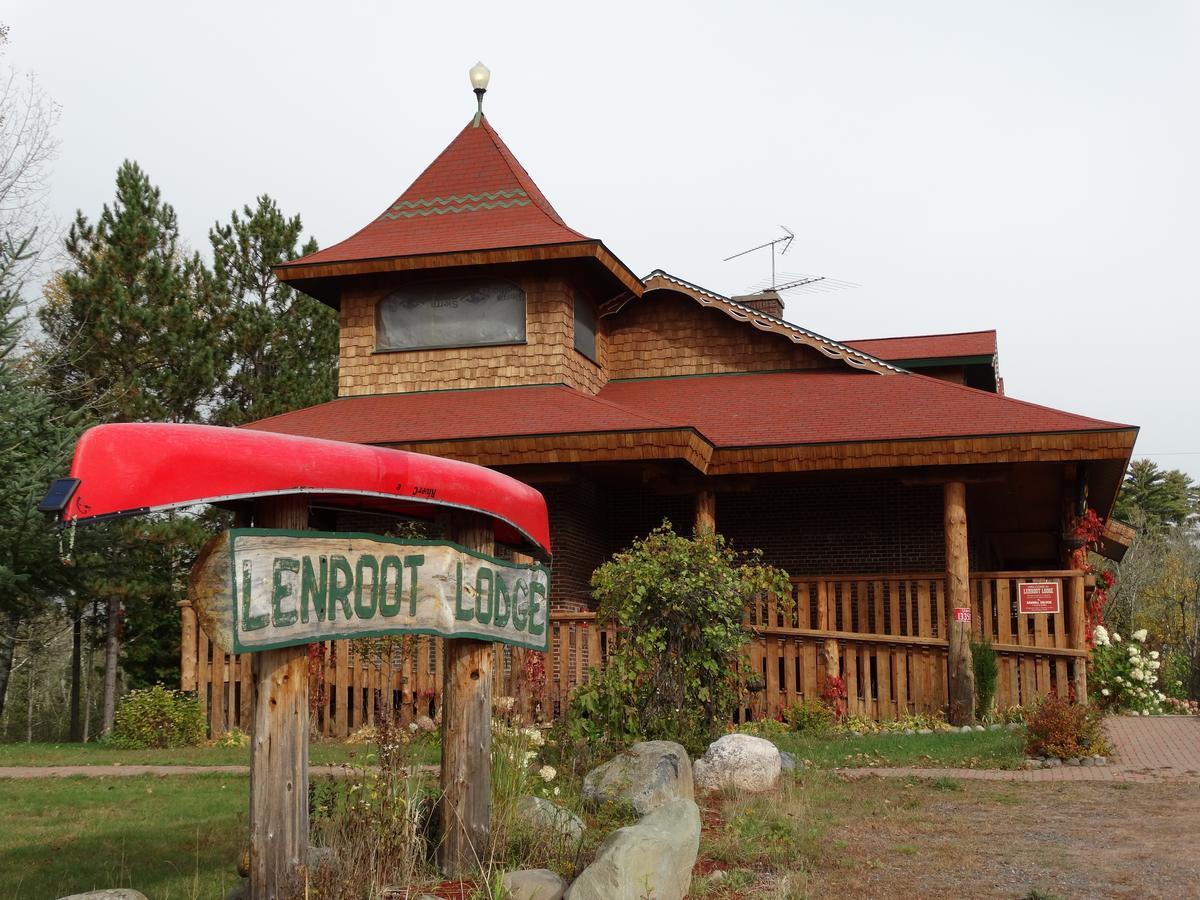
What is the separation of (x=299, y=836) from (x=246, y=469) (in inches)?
63.9

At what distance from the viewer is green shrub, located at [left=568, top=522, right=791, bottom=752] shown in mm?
11727

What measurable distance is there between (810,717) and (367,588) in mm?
10054

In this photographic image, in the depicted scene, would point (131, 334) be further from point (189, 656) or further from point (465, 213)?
point (189, 656)

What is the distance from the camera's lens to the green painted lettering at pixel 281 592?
5629mm

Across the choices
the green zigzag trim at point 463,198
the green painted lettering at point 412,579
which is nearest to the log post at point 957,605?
the green zigzag trim at point 463,198

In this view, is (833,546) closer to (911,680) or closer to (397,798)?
(911,680)

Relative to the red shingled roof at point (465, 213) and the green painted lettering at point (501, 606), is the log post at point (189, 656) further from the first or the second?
the green painted lettering at point (501, 606)

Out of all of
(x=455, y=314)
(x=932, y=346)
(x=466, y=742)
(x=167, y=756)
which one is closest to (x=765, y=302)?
(x=932, y=346)

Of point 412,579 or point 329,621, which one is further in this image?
point 412,579

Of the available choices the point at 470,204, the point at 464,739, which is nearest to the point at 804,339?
the point at 470,204

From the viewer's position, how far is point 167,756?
Answer: 14.2m

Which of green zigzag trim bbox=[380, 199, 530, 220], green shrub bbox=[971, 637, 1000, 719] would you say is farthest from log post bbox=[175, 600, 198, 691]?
green shrub bbox=[971, 637, 1000, 719]

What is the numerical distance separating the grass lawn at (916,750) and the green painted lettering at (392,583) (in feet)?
22.3

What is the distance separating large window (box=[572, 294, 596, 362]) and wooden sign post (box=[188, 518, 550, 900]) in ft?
40.1
